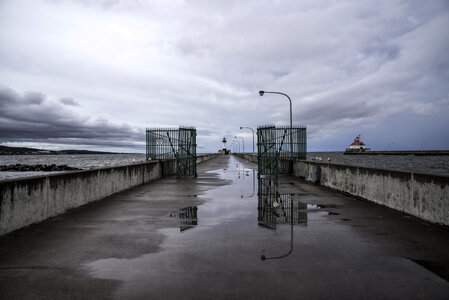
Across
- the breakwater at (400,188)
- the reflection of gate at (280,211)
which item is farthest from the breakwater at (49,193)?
the breakwater at (400,188)

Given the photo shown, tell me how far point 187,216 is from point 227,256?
126 inches

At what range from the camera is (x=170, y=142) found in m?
19.1

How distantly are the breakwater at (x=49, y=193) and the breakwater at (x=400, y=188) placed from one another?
9.18m

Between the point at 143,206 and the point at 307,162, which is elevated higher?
the point at 307,162

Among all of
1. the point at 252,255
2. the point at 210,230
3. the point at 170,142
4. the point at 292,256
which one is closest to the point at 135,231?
the point at 210,230

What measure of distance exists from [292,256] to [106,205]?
266 inches

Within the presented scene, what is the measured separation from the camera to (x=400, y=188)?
799 centimetres

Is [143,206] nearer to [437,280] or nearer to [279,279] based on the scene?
[279,279]

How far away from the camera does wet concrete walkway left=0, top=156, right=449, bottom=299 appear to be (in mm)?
3627

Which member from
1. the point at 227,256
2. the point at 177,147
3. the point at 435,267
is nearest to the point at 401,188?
the point at 435,267

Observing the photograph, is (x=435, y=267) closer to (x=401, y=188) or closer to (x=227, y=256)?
(x=227, y=256)

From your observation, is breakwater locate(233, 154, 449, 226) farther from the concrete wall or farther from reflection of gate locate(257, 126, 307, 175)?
reflection of gate locate(257, 126, 307, 175)

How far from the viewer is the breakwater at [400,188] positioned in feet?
21.0

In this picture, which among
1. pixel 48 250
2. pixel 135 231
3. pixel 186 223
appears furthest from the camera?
pixel 186 223
